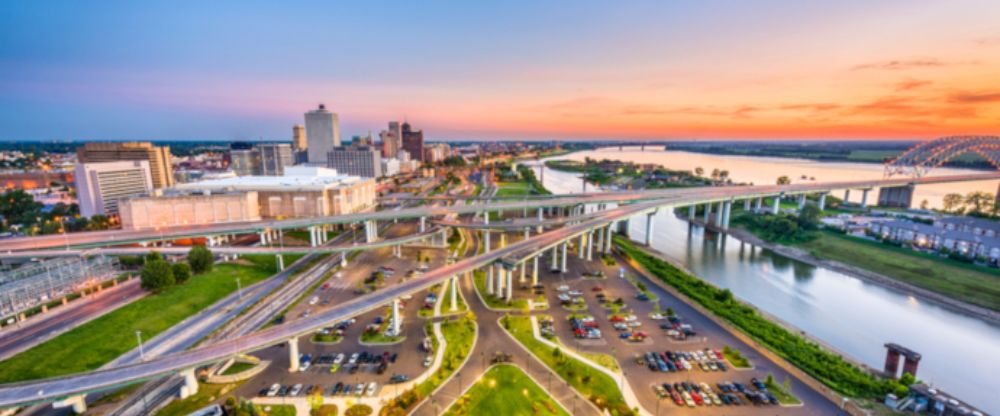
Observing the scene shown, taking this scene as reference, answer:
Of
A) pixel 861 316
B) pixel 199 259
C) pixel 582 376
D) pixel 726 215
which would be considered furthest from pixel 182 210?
pixel 726 215

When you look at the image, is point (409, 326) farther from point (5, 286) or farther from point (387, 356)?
point (5, 286)

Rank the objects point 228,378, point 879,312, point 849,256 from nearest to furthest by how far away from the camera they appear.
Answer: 1. point 228,378
2. point 879,312
3. point 849,256

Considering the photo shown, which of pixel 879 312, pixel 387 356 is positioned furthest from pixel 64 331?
pixel 879 312

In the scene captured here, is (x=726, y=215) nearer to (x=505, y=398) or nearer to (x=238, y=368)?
(x=505, y=398)

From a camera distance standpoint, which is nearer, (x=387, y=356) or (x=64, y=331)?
(x=387, y=356)

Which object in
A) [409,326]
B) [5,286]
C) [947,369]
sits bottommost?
[947,369]

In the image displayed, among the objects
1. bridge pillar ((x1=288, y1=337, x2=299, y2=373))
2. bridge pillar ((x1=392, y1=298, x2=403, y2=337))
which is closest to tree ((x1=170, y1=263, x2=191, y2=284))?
bridge pillar ((x1=288, y1=337, x2=299, y2=373))
